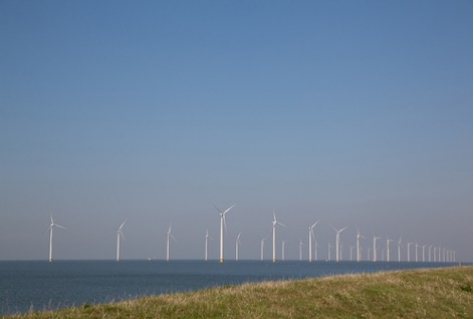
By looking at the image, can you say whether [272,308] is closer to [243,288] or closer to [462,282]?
[243,288]

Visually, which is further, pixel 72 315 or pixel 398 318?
pixel 398 318

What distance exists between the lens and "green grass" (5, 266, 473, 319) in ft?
82.6

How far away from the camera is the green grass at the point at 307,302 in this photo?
25.2 m

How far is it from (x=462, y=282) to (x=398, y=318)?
2062cm

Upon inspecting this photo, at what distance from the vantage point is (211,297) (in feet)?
97.3

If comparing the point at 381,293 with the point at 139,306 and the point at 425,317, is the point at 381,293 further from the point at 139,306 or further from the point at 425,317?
the point at 139,306

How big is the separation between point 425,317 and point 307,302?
5.38m

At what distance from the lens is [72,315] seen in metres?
23.1

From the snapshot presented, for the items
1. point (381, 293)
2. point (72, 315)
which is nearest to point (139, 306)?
point (72, 315)

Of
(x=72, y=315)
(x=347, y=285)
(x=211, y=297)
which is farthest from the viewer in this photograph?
(x=347, y=285)

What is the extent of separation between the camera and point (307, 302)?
30297 millimetres

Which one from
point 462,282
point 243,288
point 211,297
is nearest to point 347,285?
point 243,288

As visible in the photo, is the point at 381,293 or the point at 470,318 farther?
the point at 381,293

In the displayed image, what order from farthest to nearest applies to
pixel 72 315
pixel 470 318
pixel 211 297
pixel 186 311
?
1. pixel 470 318
2. pixel 211 297
3. pixel 186 311
4. pixel 72 315
